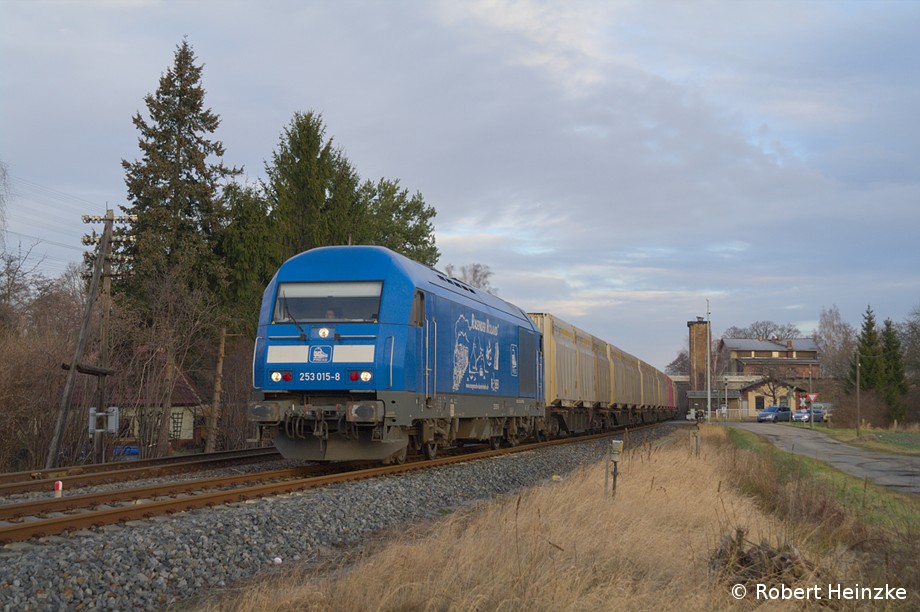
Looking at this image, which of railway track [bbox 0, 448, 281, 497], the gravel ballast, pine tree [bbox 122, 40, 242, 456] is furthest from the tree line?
the gravel ballast

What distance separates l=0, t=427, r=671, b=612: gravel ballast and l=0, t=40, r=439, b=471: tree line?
14.1m

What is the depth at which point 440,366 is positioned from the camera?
15.5 metres

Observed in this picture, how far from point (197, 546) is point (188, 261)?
23302 mm

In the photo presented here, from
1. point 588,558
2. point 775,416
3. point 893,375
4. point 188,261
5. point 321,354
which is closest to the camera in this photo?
point 588,558

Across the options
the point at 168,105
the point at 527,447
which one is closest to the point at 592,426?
the point at 527,447

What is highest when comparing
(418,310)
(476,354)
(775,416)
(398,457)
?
(418,310)

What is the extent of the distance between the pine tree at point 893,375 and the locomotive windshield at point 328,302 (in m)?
66.4

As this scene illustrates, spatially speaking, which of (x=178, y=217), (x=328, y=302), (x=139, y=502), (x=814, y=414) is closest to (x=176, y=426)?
(x=178, y=217)

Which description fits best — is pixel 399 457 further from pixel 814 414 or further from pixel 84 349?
pixel 814 414

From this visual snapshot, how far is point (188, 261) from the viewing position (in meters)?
29.4

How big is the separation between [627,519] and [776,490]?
6167mm

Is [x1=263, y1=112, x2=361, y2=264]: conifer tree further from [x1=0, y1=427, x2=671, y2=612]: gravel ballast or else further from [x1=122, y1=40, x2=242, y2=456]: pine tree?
[x1=0, y1=427, x2=671, y2=612]: gravel ballast

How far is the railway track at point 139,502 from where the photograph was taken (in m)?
8.14

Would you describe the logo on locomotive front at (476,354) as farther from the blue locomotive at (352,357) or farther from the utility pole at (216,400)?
the utility pole at (216,400)
